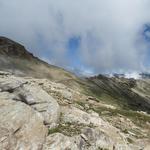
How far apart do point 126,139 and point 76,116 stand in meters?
6.86

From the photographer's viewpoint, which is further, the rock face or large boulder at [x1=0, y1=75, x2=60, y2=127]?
large boulder at [x1=0, y1=75, x2=60, y2=127]

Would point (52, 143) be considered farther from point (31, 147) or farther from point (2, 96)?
point (2, 96)

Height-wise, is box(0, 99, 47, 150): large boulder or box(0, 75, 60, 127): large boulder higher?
box(0, 75, 60, 127): large boulder

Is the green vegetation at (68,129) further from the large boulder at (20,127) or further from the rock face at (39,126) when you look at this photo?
the large boulder at (20,127)

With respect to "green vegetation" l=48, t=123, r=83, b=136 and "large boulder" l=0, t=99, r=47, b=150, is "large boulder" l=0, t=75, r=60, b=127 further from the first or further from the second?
"large boulder" l=0, t=99, r=47, b=150

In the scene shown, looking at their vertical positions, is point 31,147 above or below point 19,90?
below

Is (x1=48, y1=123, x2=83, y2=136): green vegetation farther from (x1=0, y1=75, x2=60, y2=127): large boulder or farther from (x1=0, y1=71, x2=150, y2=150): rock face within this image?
(x1=0, y1=75, x2=60, y2=127): large boulder

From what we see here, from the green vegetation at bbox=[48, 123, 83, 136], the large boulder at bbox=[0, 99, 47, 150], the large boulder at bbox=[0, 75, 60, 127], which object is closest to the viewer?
the large boulder at bbox=[0, 99, 47, 150]

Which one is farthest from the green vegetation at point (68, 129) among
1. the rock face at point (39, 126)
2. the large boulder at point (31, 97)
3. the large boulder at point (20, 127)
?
the large boulder at point (20, 127)

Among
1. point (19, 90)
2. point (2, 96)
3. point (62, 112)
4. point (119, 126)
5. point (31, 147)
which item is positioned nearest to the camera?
point (31, 147)

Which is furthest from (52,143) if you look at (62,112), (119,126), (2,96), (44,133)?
(119,126)

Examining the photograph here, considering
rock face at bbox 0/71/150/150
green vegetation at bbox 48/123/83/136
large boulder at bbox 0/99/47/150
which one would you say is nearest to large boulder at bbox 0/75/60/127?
rock face at bbox 0/71/150/150

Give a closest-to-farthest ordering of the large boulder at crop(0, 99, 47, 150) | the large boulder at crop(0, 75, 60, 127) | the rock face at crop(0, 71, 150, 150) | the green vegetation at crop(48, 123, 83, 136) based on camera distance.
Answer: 1. the large boulder at crop(0, 99, 47, 150)
2. the rock face at crop(0, 71, 150, 150)
3. the green vegetation at crop(48, 123, 83, 136)
4. the large boulder at crop(0, 75, 60, 127)

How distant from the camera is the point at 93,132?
116 feet
